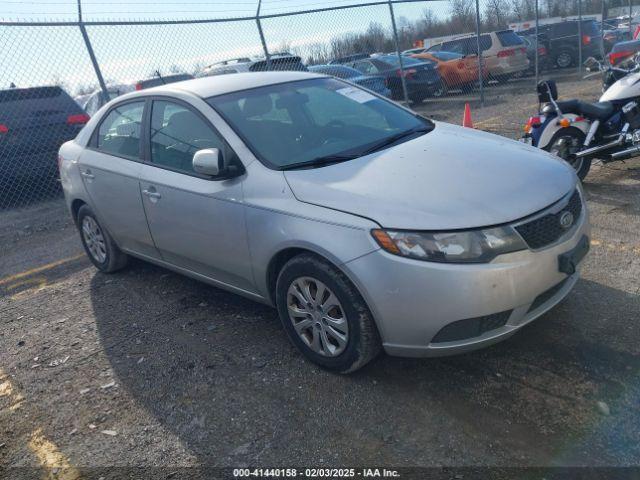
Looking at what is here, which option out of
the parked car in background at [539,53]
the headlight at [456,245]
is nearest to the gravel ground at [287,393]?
the headlight at [456,245]

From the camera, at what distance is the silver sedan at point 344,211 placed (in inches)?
108

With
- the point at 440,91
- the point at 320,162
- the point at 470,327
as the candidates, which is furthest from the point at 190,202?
the point at 440,91

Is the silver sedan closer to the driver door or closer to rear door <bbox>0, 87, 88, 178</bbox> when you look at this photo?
the driver door

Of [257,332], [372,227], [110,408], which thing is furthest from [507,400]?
[110,408]

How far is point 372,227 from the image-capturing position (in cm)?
281

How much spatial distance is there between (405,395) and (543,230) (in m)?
1.13

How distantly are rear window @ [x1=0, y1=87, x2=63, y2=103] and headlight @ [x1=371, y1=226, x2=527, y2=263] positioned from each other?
7.31m

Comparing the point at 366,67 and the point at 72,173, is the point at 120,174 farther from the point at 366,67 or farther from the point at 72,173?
the point at 366,67

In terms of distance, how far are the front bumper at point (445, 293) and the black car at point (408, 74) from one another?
1230 cm

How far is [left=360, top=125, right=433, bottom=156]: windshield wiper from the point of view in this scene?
357cm

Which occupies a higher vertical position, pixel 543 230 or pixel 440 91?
pixel 543 230

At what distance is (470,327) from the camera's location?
9.14 feet

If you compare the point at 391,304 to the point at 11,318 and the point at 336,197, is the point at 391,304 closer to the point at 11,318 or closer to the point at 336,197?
the point at 336,197

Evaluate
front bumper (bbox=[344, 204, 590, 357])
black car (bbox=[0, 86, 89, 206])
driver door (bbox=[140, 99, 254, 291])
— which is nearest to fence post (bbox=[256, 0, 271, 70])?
black car (bbox=[0, 86, 89, 206])
